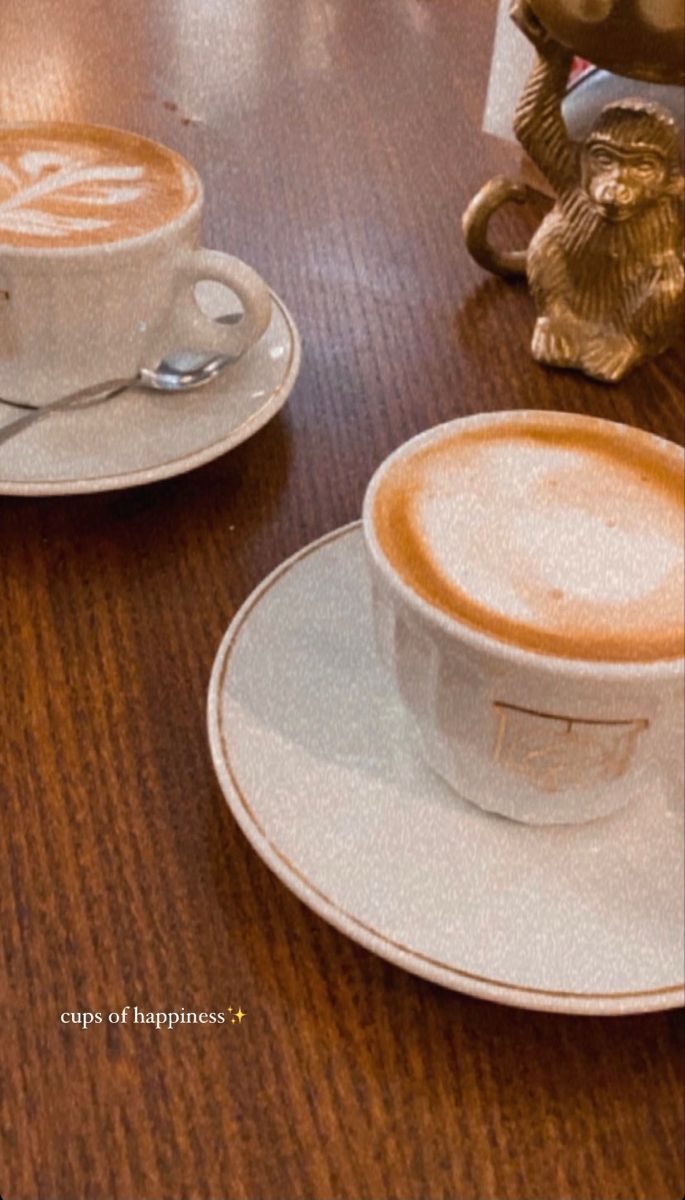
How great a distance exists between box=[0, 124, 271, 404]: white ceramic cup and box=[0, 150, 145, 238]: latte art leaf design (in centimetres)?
3

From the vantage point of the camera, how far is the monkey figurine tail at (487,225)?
0.78 meters

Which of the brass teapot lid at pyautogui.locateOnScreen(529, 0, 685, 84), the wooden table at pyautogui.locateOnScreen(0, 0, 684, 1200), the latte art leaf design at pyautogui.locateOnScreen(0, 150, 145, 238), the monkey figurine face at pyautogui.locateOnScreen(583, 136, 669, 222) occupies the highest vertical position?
the brass teapot lid at pyautogui.locateOnScreen(529, 0, 685, 84)

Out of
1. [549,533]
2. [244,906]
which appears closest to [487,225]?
[549,533]

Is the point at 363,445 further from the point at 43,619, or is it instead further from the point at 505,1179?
the point at 505,1179

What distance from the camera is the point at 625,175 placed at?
658 mm

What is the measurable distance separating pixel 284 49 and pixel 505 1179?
44.4 inches

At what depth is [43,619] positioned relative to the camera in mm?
527

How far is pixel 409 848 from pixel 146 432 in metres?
0.29

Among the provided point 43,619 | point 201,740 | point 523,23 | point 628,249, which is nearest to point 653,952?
point 201,740

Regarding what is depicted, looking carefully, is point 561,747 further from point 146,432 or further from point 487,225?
point 487,225

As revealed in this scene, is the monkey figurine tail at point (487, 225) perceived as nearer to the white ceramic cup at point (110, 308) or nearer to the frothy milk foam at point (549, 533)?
the white ceramic cup at point (110, 308)

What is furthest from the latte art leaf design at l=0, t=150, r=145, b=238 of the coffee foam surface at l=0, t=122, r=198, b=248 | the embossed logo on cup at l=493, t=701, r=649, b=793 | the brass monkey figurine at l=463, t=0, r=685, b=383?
the embossed logo on cup at l=493, t=701, r=649, b=793

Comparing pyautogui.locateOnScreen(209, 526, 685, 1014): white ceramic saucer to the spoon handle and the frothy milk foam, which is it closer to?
the frothy milk foam

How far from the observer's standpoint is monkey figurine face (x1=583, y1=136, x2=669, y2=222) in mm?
654
